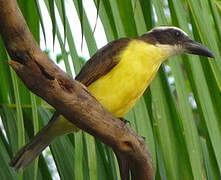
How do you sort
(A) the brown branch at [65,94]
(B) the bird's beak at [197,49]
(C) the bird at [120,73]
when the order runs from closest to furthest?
1. (A) the brown branch at [65,94]
2. (B) the bird's beak at [197,49]
3. (C) the bird at [120,73]

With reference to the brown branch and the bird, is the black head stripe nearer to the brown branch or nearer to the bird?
the bird

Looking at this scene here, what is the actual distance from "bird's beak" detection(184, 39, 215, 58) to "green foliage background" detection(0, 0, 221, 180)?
35 millimetres

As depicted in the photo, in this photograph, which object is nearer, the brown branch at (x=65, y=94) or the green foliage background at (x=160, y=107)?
the brown branch at (x=65, y=94)

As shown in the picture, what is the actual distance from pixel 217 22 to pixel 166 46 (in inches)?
38.2

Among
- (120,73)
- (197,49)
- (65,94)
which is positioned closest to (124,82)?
(120,73)

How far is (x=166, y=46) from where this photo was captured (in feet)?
11.6

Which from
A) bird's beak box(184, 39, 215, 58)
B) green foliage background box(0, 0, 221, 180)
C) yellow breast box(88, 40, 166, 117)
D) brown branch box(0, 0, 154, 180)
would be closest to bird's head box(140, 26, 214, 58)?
bird's beak box(184, 39, 215, 58)

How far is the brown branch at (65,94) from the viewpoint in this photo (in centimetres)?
191

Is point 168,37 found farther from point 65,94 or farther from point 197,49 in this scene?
point 65,94

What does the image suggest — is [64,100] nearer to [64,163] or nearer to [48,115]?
[64,163]

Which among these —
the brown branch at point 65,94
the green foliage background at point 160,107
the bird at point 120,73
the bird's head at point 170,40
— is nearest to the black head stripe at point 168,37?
the bird's head at point 170,40

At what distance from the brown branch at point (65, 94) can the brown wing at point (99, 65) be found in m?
0.79

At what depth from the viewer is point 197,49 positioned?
122 inches

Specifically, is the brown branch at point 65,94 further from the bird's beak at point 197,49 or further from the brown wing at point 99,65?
the brown wing at point 99,65
